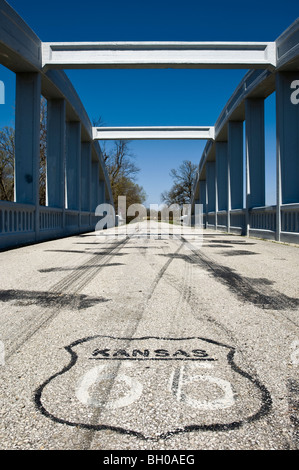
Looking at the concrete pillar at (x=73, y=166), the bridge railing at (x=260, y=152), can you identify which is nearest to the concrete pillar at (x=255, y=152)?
the bridge railing at (x=260, y=152)

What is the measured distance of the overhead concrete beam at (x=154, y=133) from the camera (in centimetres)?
2297

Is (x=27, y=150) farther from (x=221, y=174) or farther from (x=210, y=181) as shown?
(x=210, y=181)

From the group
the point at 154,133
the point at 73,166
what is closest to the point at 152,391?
the point at 73,166

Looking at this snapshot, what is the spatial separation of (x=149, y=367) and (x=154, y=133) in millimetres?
22344

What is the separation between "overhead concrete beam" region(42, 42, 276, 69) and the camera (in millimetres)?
12141

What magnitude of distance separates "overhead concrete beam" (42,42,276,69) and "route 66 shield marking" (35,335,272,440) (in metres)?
12.1

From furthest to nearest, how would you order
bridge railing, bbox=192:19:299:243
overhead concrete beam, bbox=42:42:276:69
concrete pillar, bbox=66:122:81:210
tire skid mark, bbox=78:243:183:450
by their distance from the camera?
1. concrete pillar, bbox=66:122:81:210
2. overhead concrete beam, bbox=42:42:276:69
3. bridge railing, bbox=192:19:299:243
4. tire skid mark, bbox=78:243:183:450

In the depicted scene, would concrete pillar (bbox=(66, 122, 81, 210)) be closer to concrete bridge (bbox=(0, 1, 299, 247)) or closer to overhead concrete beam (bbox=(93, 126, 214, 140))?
concrete bridge (bbox=(0, 1, 299, 247))

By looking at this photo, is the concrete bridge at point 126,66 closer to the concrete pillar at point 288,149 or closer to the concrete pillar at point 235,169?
the concrete pillar at point 288,149

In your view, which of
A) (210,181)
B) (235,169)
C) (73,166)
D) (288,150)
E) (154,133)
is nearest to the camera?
(288,150)

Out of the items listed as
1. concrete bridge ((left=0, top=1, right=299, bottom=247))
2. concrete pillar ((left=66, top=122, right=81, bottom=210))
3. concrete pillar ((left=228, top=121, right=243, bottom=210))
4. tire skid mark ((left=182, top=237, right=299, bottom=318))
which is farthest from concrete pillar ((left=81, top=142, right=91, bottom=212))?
tire skid mark ((left=182, top=237, right=299, bottom=318))

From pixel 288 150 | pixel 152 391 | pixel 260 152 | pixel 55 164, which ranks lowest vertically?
pixel 152 391

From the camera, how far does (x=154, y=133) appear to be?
909 inches

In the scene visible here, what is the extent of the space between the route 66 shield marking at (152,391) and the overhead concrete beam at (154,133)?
21.9m
